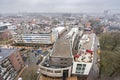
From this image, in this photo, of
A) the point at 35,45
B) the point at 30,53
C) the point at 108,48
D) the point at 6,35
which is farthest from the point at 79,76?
the point at 6,35

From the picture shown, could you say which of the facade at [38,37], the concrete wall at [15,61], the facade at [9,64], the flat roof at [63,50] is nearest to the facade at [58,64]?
the flat roof at [63,50]

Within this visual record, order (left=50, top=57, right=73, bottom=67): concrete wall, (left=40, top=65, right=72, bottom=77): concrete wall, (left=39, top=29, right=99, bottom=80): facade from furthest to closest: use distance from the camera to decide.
Result: 1. (left=50, top=57, right=73, bottom=67): concrete wall
2. (left=39, top=29, right=99, bottom=80): facade
3. (left=40, top=65, right=72, bottom=77): concrete wall

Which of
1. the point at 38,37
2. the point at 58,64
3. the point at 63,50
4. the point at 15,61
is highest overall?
the point at 63,50

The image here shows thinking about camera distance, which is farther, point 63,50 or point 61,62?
point 63,50

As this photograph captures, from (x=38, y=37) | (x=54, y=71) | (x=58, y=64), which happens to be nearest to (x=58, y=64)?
(x=58, y=64)

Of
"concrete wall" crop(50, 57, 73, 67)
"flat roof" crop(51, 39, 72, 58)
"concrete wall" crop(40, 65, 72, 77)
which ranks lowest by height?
"concrete wall" crop(40, 65, 72, 77)

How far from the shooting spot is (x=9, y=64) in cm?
2555

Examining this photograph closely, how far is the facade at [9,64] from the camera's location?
2335 centimetres

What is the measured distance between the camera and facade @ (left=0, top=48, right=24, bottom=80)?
23.3 metres

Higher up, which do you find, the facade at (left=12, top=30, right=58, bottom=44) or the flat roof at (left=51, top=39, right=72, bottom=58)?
the flat roof at (left=51, top=39, right=72, bottom=58)

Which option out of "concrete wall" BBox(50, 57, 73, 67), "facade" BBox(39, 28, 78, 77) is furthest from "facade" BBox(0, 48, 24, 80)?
"concrete wall" BBox(50, 57, 73, 67)

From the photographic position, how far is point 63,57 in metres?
25.3

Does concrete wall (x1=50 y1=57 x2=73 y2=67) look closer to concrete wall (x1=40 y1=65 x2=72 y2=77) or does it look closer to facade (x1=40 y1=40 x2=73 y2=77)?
facade (x1=40 y1=40 x2=73 y2=77)

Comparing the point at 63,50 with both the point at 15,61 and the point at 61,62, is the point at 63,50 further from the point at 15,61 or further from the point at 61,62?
the point at 15,61
